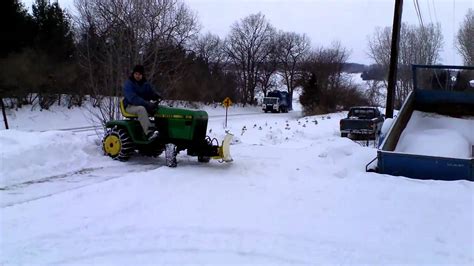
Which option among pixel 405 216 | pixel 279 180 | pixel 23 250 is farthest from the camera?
pixel 279 180

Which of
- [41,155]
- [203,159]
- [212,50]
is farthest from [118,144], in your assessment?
[212,50]

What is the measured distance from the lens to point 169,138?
925 centimetres

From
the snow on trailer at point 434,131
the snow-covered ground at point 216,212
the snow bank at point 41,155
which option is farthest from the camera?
the snow on trailer at point 434,131

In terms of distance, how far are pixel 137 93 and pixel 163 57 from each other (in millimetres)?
11125

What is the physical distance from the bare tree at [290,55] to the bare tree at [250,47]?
2.62 meters

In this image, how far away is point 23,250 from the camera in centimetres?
460

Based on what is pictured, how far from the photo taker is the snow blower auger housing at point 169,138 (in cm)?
912

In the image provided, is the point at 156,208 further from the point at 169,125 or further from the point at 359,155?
the point at 359,155

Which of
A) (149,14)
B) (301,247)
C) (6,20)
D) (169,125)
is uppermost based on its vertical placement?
(6,20)

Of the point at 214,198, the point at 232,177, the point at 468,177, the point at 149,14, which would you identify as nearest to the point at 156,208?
the point at 214,198

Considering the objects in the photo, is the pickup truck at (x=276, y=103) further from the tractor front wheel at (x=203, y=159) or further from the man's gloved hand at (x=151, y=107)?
the man's gloved hand at (x=151, y=107)

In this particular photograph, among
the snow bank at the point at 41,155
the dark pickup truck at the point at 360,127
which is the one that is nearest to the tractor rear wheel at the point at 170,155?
the snow bank at the point at 41,155

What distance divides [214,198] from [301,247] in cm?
201

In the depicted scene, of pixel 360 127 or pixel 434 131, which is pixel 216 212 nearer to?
pixel 434 131
